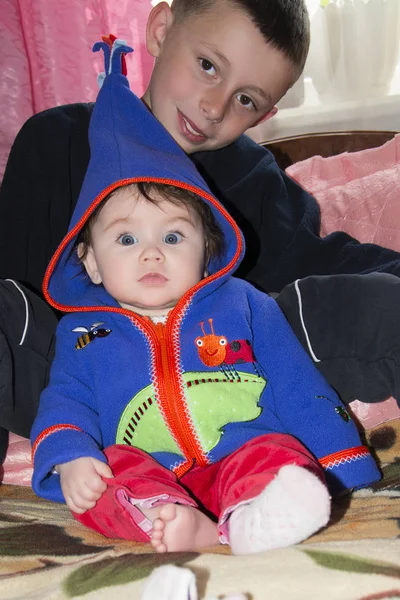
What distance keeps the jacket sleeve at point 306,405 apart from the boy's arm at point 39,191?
18.0 inches

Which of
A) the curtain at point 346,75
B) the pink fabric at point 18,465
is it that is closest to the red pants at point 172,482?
the pink fabric at point 18,465

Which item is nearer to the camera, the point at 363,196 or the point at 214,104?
the point at 214,104

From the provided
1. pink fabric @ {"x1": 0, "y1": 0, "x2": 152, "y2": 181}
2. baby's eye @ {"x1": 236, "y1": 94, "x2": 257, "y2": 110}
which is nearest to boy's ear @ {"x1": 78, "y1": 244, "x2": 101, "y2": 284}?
baby's eye @ {"x1": 236, "y1": 94, "x2": 257, "y2": 110}

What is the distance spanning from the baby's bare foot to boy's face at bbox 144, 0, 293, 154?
29.1 inches

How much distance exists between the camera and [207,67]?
4.17 feet

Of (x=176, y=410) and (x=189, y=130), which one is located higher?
(x=189, y=130)

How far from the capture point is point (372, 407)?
1.29 m

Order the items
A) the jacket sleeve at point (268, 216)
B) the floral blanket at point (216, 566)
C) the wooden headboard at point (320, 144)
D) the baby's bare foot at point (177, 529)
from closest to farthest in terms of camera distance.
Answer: the floral blanket at point (216, 566) → the baby's bare foot at point (177, 529) → the jacket sleeve at point (268, 216) → the wooden headboard at point (320, 144)

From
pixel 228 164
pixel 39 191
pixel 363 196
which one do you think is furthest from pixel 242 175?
pixel 39 191

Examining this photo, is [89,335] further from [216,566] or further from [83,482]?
[216,566]

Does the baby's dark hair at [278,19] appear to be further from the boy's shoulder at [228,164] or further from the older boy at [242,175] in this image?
the boy's shoulder at [228,164]

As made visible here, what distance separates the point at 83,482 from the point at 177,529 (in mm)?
139

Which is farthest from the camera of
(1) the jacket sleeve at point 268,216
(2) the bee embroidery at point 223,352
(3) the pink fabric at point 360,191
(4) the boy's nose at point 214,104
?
(3) the pink fabric at point 360,191

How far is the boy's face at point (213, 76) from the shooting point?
4.04 ft
